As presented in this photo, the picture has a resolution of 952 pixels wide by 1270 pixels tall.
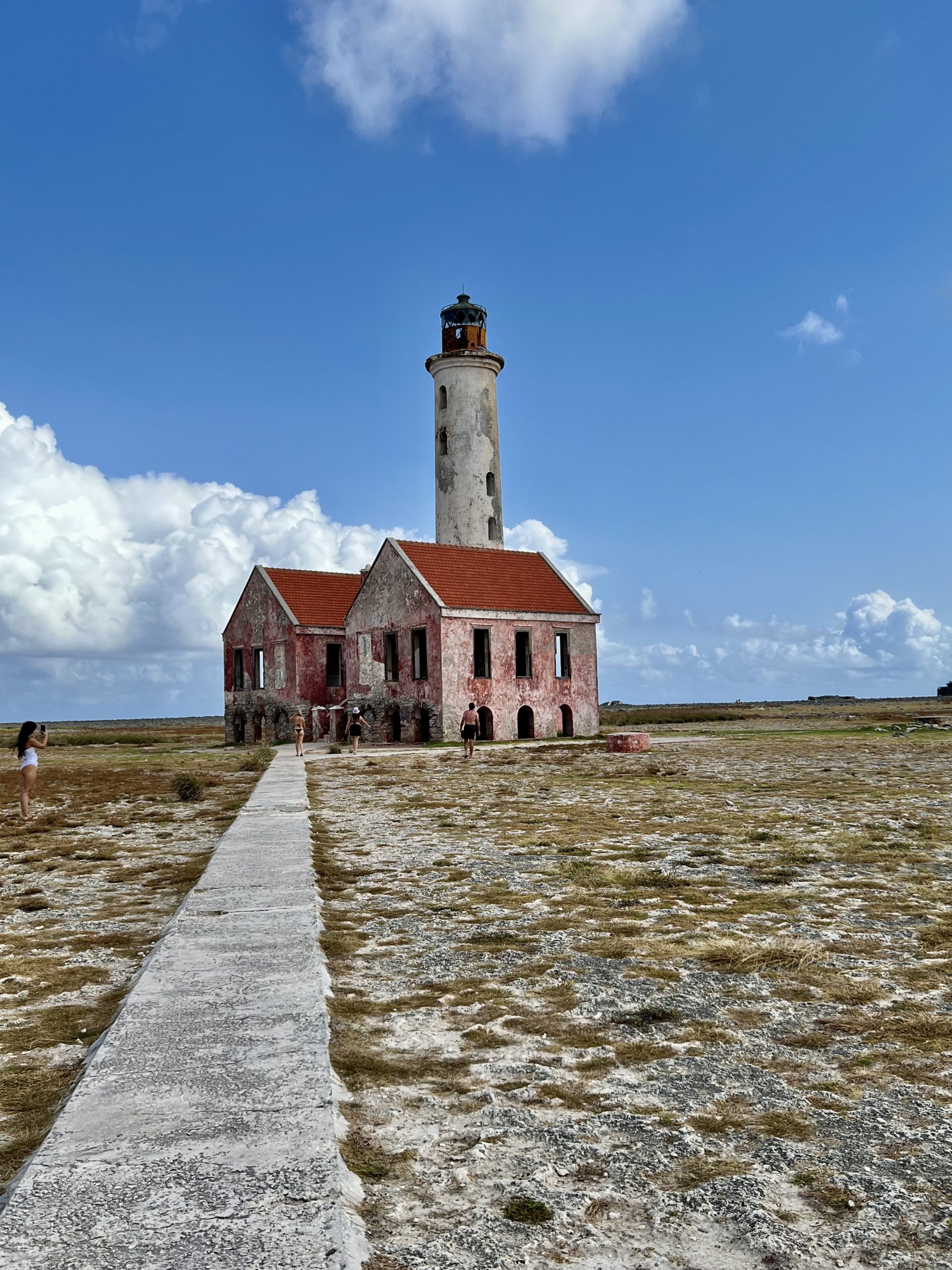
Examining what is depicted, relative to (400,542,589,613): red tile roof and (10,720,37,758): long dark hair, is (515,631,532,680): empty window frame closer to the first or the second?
(400,542,589,613): red tile roof

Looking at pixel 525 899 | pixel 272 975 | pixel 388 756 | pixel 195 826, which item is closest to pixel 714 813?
pixel 525 899

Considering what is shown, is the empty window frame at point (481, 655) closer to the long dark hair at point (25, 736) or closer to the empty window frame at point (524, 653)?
the empty window frame at point (524, 653)

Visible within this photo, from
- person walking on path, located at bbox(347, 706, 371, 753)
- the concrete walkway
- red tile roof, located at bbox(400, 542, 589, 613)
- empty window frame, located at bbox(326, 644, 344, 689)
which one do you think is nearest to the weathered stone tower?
red tile roof, located at bbox(400, 542, 589, 613)

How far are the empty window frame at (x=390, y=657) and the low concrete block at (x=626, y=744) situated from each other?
9256 millimetres

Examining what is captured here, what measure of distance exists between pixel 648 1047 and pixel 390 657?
28981 mm

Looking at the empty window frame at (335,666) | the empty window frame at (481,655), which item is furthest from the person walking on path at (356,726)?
the empty window frame at (481,655)

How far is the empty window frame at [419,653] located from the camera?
31.4m

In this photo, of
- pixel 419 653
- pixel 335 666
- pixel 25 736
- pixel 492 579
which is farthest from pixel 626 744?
pixel 25 736

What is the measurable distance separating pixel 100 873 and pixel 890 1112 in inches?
289

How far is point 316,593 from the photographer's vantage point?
37.7m

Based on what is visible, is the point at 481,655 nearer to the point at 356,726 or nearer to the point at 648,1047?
the point at 356,726

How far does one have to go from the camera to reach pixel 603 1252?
8.45 ft

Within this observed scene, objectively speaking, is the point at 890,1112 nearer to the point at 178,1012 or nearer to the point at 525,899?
the point at 178,1012

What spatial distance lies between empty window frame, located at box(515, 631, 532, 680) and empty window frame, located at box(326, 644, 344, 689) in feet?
24.4
